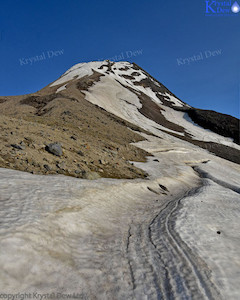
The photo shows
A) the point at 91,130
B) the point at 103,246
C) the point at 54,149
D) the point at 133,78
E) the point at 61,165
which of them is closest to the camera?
the point at 103,246

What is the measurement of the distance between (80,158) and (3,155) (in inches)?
198

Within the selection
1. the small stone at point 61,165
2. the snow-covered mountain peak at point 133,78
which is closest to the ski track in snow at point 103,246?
the small stone at point 61,165

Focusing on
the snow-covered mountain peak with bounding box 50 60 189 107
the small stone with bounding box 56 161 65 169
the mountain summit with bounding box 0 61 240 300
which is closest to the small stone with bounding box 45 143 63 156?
the mountain summit with bounding box 0 61 240 300

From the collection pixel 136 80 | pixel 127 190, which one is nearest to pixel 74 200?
pixel 127 190

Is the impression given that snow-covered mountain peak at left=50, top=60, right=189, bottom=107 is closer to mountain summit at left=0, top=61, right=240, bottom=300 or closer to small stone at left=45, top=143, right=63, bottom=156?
small stone at left=45, top=143, right=63, bottom=156

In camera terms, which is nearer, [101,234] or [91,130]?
[101,234]

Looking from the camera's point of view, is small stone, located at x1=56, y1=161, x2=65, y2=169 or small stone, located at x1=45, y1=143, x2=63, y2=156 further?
small stone, located at x1=45, y1=143, x2=63, y2=156

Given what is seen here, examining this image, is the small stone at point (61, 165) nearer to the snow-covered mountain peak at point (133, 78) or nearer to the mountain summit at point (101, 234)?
the mountain summit at point (101, 234)

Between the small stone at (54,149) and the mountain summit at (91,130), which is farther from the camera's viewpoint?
the small stone at (54,149)

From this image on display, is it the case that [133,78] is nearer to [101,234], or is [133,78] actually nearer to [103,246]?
[101,234]

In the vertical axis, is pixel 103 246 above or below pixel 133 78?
below

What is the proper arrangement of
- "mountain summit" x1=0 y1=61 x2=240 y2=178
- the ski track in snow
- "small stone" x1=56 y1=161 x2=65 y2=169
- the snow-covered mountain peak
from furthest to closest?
the snow-covered mountain peak, "mountain summit" x1=0 y1=61 x2=240 y2=178, "small stone" x1=56 y1=161 x2=65 y2=169, the ski track in snow

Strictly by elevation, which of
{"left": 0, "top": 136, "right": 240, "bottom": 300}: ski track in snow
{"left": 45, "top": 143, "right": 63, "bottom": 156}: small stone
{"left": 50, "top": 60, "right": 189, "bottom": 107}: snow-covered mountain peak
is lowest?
{"left": 0, "top": 136, "right": 240, "bottom": 300}: ski track in snow

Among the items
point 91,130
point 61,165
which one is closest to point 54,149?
point 61,165
